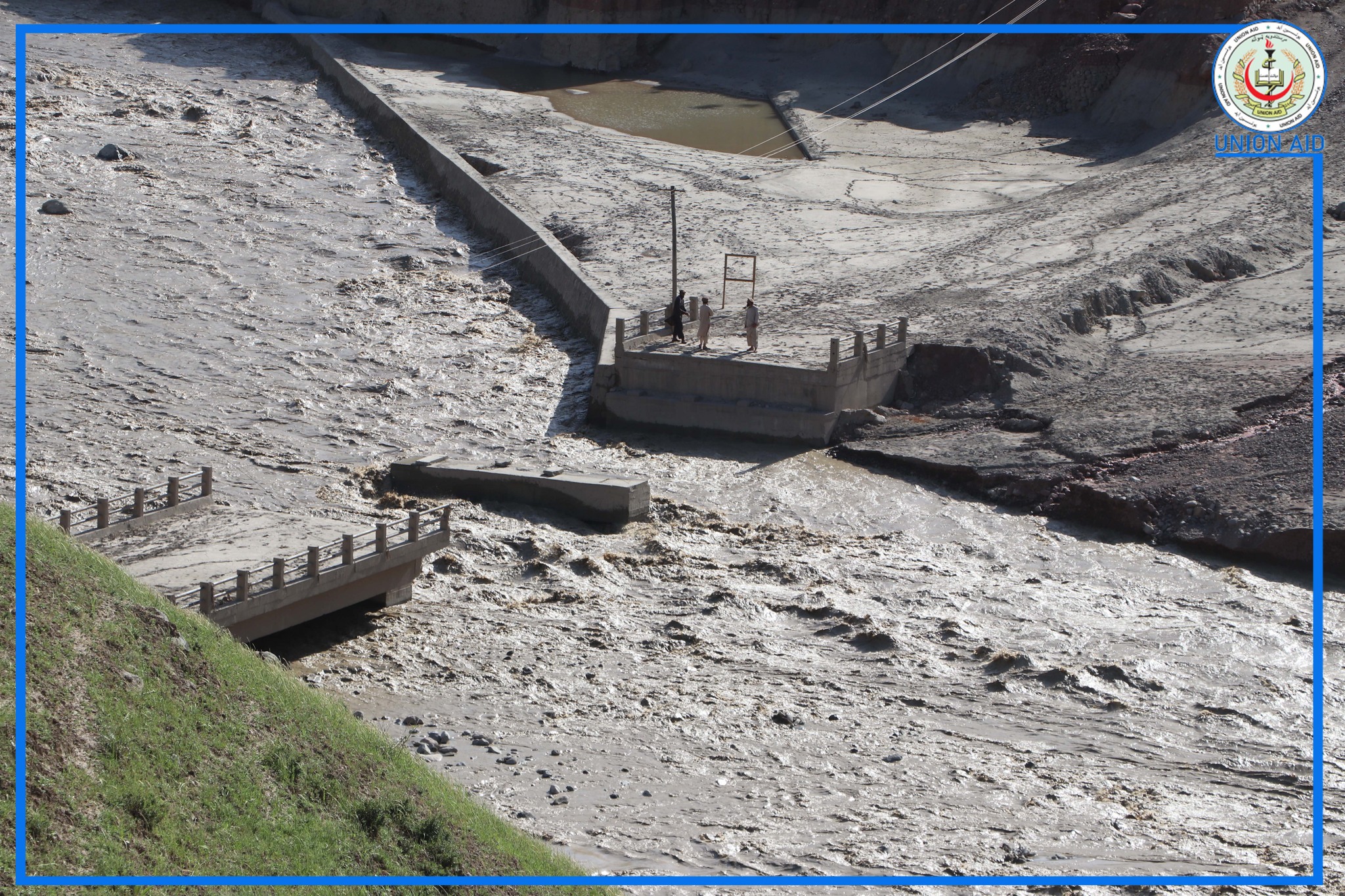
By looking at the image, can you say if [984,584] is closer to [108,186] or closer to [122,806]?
[122,806]

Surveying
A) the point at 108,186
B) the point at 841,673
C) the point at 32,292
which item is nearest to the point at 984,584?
the point at 841,673

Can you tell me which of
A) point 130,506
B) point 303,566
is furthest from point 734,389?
point 303,566

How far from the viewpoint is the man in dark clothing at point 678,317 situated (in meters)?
27.5

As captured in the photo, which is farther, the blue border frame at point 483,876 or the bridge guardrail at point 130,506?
the bridge guardrail at point 130,506

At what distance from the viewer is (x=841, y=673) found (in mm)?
17984

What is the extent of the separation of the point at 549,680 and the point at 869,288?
16.3 m

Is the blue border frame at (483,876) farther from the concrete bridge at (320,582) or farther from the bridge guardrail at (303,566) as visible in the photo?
the concrete bridge at (320,582)

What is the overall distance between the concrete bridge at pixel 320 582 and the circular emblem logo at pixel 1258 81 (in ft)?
33.1

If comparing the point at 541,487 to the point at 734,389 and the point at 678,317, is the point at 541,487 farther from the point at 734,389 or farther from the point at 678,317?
the point at 678,317

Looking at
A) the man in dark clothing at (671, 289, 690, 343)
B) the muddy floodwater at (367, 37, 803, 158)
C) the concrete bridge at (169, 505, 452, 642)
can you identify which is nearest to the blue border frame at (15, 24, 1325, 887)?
the concrete bridge at (169, 505, 452, 642)

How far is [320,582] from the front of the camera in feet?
57.4

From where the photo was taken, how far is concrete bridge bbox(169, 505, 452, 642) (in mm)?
16406

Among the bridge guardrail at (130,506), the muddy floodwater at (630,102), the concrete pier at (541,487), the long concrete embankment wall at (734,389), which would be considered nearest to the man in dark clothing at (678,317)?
the long concrete embankment wall at (734,389)

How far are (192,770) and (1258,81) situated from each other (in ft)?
33.6
